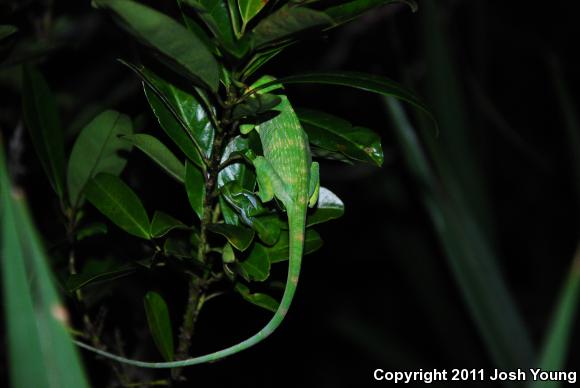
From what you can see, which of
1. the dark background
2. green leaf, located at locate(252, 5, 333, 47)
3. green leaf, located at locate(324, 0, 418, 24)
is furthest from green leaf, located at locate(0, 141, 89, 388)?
the dark background

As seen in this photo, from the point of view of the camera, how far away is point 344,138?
3.05 feet

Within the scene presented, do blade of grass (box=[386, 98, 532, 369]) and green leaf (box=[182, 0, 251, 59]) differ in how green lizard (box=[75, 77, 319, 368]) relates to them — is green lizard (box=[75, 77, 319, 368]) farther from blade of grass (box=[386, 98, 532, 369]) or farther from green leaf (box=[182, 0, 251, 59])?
blade of grass (box=[386, 98, 532, 369])

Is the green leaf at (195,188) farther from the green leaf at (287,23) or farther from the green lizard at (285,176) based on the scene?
the green leaf at (287,23)

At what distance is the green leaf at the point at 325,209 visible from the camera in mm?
1017

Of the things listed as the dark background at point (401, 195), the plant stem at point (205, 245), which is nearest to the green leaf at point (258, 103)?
the plant stem at point (205, 245)

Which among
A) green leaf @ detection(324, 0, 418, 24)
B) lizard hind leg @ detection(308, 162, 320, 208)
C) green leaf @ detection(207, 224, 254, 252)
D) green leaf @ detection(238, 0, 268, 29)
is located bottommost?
green leaf @ detection(207, 224, 254, 252)

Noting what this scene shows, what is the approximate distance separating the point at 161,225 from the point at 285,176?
222 mm

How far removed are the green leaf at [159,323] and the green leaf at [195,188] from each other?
197mm

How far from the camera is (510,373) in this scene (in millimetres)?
1629

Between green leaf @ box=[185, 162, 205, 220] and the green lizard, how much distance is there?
0.30ft

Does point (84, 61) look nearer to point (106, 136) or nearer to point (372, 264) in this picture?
point (372, 264)

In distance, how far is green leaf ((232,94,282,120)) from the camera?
786 millimetres

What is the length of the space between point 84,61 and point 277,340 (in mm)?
1469

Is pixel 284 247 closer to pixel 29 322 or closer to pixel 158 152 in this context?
pixel 158 152
